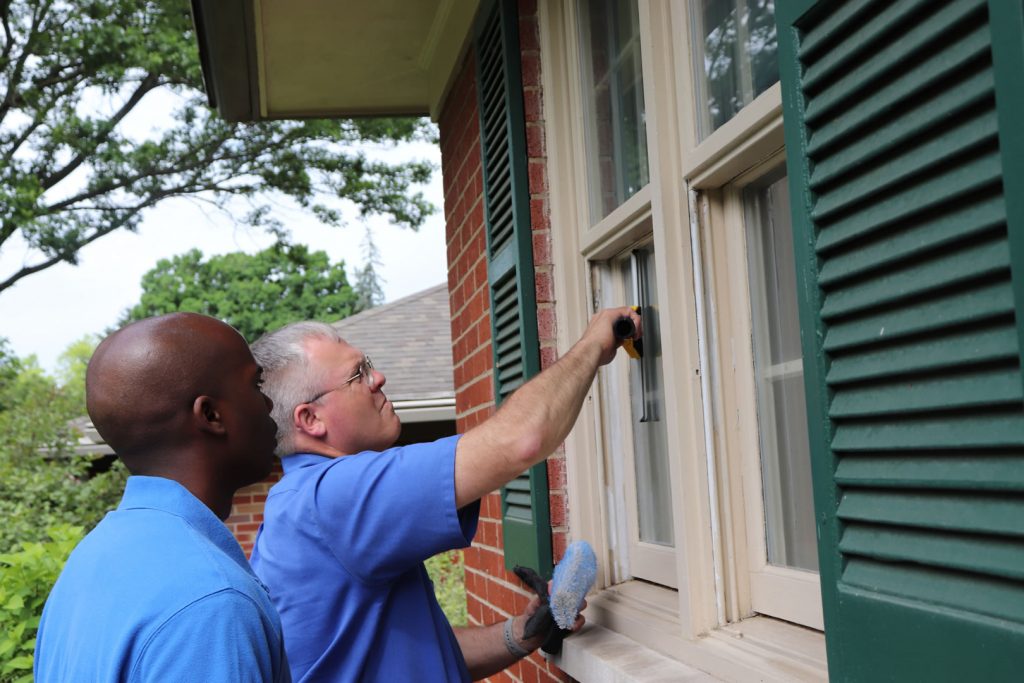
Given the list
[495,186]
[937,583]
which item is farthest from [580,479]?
[937,583]

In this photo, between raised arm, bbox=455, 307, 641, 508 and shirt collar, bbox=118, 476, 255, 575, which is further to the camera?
raised arm, bbox=455, 307, 641, 508

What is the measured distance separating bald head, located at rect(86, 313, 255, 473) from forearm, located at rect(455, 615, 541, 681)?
5.29ft

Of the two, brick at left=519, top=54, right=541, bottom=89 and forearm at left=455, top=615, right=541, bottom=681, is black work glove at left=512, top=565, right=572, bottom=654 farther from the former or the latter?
brick at left=519, top=54, right=541, bottom=89

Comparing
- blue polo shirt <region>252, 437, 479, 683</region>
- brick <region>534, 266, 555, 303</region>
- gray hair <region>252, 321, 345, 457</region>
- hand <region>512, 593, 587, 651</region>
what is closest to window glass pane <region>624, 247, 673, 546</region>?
hand <region>512, 593, 587, 651</region>

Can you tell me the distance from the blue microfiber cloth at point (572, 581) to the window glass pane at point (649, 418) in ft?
0.78

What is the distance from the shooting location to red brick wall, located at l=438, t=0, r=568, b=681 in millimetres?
3359

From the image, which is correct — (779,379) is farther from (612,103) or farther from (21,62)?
(21,62)

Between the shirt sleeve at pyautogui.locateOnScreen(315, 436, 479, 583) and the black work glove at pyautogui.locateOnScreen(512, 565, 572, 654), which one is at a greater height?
the shirt sleeve at pyautogui.locateOnScreen(315, 436, 479, 583)

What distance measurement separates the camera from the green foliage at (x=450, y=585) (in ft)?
37.2

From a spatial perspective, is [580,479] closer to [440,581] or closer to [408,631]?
[408,631]

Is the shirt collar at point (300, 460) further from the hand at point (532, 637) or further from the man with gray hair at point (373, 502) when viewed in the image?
the hand at point (532, 637)

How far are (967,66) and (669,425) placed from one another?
132cm

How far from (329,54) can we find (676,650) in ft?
11.2

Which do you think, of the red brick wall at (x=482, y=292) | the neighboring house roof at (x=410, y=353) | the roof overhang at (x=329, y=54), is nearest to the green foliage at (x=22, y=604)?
the red brick wall at (x=482, y=292)
